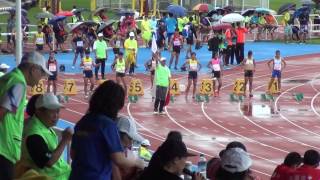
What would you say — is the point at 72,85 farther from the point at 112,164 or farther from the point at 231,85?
the point at 112,164

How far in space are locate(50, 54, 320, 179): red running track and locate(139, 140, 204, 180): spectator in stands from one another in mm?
12016

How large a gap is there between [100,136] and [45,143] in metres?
0.79

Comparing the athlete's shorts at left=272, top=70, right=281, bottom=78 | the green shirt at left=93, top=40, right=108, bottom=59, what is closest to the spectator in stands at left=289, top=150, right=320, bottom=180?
the athlete's shorts at left=272, top=70, right=281, bottom=78

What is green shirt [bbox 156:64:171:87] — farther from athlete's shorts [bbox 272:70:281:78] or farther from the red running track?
athlete's shorts [bbox 272:70:281:78]

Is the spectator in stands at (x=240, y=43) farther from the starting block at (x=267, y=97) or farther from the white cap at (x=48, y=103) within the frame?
the white cap at (x=48, y=103)

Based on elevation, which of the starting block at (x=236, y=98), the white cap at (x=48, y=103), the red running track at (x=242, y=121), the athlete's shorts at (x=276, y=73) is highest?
the white cap at (x=48, y=103)

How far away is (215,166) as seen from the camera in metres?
7.03

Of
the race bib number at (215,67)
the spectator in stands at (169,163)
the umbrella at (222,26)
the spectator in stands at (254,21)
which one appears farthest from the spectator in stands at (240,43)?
the spectator in stands at (169,163)

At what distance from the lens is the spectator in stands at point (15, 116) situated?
22.2ft

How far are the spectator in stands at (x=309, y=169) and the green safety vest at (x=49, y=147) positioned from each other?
2.92 meters

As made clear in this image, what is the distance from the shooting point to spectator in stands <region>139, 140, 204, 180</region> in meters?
5.67

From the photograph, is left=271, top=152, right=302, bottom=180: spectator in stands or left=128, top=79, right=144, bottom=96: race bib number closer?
left=271, top=152, right=302, bottom=180: spectator in stands

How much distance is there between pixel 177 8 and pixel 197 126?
2024 centimetres

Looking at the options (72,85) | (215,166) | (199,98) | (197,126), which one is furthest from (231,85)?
(215,166)
